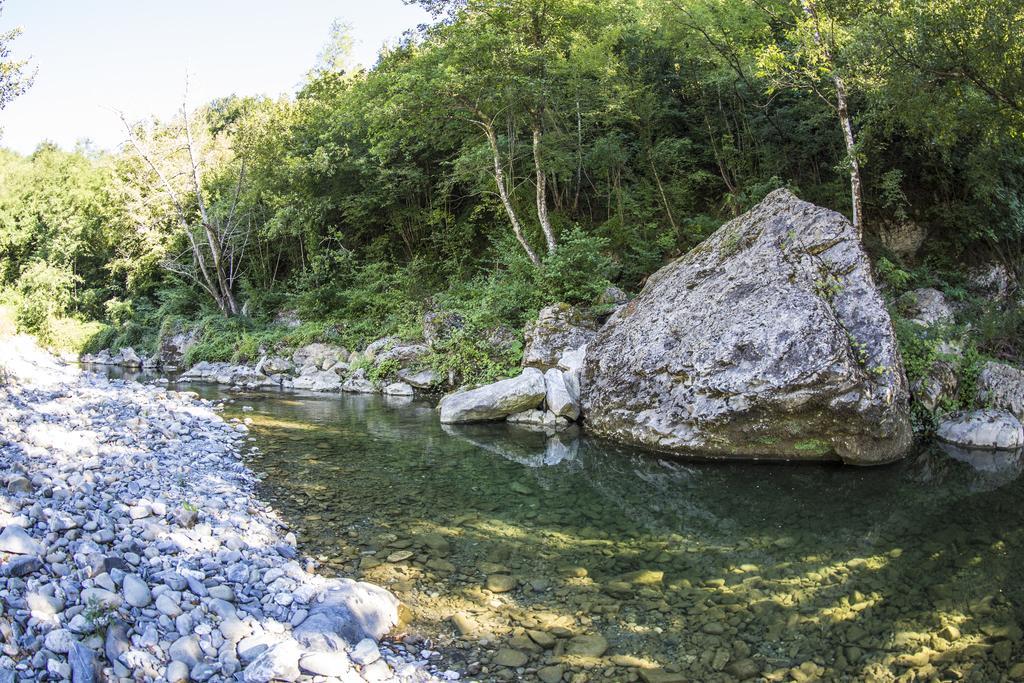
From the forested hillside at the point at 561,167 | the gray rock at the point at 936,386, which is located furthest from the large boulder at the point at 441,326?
the gray rock at the point at 936,386

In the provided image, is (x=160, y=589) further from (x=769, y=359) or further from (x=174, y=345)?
(x=174, y=345)

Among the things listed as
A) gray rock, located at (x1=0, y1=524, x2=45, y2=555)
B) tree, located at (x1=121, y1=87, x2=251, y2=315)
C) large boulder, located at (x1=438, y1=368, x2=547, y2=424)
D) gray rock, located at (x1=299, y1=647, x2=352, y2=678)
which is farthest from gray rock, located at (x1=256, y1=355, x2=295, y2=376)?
gray rock, located at (x1=299, y1=647, x2=352, y2=678)

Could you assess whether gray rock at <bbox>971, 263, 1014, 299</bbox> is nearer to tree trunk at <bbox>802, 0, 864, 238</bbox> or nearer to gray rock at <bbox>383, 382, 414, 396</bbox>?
tree trunk at <bbox>802, 0, 864, 238</bbox>

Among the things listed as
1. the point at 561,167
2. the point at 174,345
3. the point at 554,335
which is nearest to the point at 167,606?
the point at 554,335

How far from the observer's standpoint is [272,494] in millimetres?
7008

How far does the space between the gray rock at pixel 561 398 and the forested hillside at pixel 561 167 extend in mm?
2654

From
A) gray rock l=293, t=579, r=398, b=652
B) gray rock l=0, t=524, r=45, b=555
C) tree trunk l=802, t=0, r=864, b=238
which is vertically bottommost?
gray rock l=293, t=579, r=398, b=652

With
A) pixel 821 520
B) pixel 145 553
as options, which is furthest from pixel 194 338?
pixel 821 520

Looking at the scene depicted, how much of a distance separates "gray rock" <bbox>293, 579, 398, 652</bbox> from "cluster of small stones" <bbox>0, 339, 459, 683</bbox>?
0.01 m

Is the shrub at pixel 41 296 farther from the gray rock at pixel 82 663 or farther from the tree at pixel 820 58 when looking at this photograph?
the tree at pixel 820 58

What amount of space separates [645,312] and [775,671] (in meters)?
7.70

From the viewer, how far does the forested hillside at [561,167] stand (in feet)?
38.5

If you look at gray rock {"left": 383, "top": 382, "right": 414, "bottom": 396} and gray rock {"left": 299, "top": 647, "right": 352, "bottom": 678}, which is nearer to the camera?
gray rock {"left": 299, "top": 647, "right": 352, "bottom": 678}

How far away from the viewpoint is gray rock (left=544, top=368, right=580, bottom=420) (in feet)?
37.8
